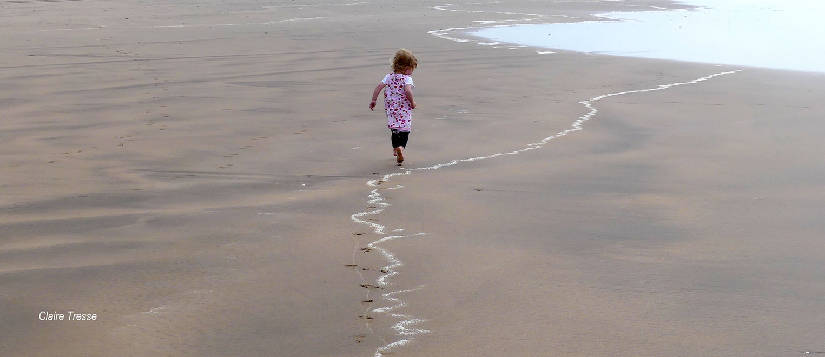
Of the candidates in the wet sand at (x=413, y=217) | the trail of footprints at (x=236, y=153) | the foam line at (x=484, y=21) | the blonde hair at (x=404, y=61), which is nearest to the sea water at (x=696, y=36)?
the foam line at (x=484, y=21)

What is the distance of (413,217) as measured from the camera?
21.7 feet

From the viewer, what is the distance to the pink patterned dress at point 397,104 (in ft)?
28.8

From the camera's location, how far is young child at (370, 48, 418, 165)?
28.7 feet

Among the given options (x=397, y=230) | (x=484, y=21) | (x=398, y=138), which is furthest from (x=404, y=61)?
(x=484, y=21)

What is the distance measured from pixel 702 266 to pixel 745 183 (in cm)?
251

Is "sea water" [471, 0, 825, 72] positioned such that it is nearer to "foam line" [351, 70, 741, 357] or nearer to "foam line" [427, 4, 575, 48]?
"foam line" [427, 4, 575, 48]

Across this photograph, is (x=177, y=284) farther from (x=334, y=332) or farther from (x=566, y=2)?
(x=566, y=2)

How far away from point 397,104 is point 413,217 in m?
2.43

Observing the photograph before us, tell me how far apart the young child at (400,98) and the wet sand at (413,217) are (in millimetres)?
238

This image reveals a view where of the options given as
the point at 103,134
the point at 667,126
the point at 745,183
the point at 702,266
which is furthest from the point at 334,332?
the point at 667,126

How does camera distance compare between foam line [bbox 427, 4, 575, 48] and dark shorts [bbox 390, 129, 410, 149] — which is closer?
dark shorts [bbox 390, 129, 410, 149]

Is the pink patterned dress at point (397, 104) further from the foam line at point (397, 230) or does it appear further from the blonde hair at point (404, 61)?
the foam line at point (397, 230)

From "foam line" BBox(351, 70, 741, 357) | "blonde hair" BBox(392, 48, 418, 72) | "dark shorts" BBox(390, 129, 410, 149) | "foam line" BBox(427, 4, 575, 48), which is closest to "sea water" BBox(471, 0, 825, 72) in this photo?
"foam line" BBox(427, 4, 575, 48)

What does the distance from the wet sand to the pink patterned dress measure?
1.02 feet
